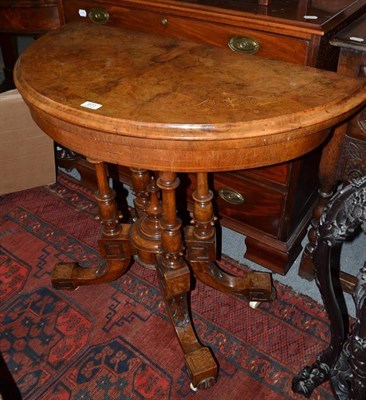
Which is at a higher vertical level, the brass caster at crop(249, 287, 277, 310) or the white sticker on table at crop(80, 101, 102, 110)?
the white sticker on table at crop(80, 101, 102, 110)

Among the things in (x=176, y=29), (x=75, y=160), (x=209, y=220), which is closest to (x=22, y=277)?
(x=75, y=160)

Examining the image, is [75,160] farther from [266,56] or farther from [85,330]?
[266,56]

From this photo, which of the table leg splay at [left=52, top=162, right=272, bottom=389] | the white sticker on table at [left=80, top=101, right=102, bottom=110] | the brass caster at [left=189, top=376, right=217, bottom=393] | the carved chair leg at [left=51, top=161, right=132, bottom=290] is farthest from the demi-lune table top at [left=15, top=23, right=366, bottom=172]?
the brass caster at [left=189, top=376, right=217, bottom=393]

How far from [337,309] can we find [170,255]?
52 cm

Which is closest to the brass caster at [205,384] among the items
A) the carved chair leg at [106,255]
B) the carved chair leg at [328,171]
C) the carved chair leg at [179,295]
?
the carved chair leg at [179,295]

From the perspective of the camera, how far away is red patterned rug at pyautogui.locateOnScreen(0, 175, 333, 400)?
138 centimetres

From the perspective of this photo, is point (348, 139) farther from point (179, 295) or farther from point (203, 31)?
point (179, 295)

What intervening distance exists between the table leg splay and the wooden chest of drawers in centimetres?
Answer: 21

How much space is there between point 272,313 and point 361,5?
1086 mm

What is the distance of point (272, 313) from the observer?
1.60 metres

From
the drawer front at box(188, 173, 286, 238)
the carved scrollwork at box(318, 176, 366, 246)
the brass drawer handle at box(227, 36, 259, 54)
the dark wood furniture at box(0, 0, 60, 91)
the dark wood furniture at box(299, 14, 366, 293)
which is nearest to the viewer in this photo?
the carved scrollwork at box(318, 176, 366, 246)

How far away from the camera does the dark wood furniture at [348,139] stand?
1168 mm

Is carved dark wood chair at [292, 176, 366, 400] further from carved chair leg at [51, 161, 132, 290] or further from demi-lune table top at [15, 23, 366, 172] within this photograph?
carved chair leg at [51, 161, 132, 290]

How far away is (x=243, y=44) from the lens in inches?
51.6
